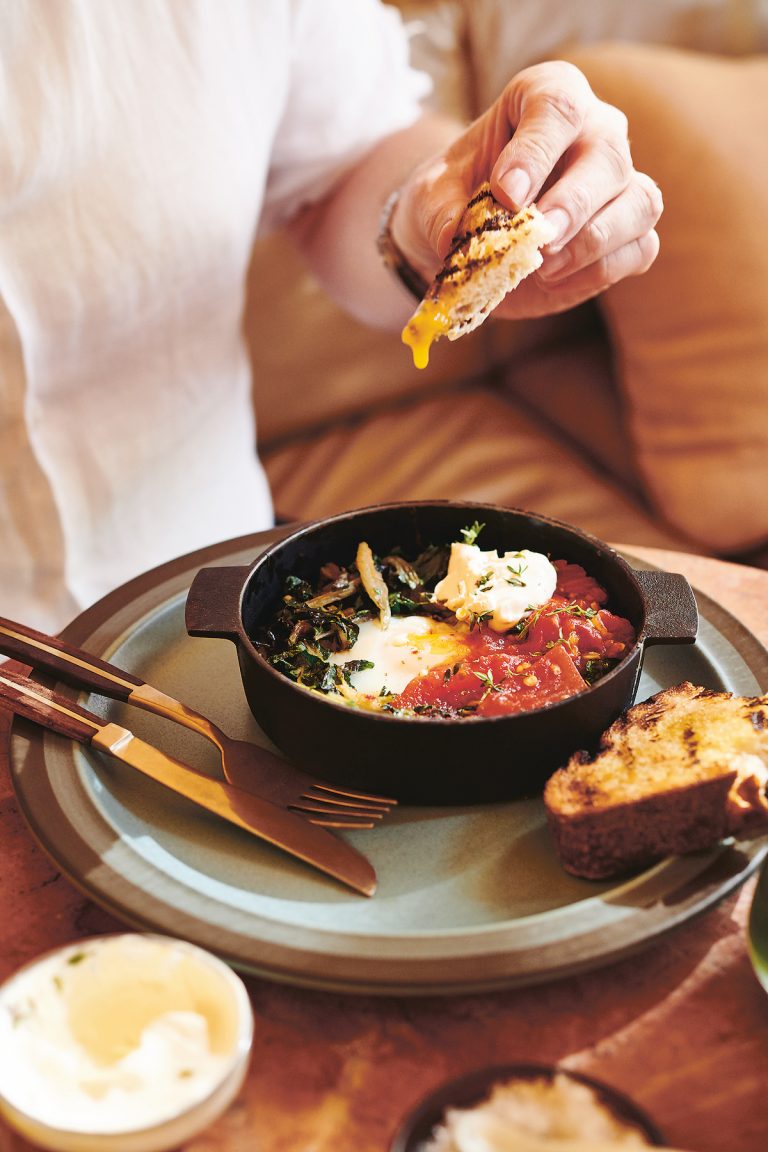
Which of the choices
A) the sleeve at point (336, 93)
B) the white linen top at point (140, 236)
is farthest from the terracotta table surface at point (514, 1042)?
the sleeve at point (336, 93)

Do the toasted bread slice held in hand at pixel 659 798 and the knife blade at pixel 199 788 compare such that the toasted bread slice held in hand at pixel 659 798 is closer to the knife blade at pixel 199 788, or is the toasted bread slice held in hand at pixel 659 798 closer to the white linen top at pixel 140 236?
the knife blade at pixel 199 788

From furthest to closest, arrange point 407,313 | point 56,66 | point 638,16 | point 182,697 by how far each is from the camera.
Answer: point 638,16
point 407,313
point 56,66
point 182,697

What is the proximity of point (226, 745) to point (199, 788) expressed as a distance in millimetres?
71

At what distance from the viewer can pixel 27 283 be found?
1463 mm

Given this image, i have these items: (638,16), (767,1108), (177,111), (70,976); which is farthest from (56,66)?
(638,16)

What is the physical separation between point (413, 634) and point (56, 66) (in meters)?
0.90

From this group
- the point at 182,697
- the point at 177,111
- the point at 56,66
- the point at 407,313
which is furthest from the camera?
the point at 407,313

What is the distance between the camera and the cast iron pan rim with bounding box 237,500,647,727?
903mm

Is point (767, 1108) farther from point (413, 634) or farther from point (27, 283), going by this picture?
point (27, 283)

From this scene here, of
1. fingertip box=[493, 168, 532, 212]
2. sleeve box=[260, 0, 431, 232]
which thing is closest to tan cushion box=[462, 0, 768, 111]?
sleeve box=[260, 0, 431, 232]

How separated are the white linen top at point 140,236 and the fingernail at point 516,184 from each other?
2.10ft

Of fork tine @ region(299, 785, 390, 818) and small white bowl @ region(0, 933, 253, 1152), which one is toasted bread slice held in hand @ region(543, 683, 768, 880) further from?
small white bowl @ region(0, 933, 253, 1152)

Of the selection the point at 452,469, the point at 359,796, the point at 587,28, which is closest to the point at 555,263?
the point at 359,796

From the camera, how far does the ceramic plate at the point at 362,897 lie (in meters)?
0.77
